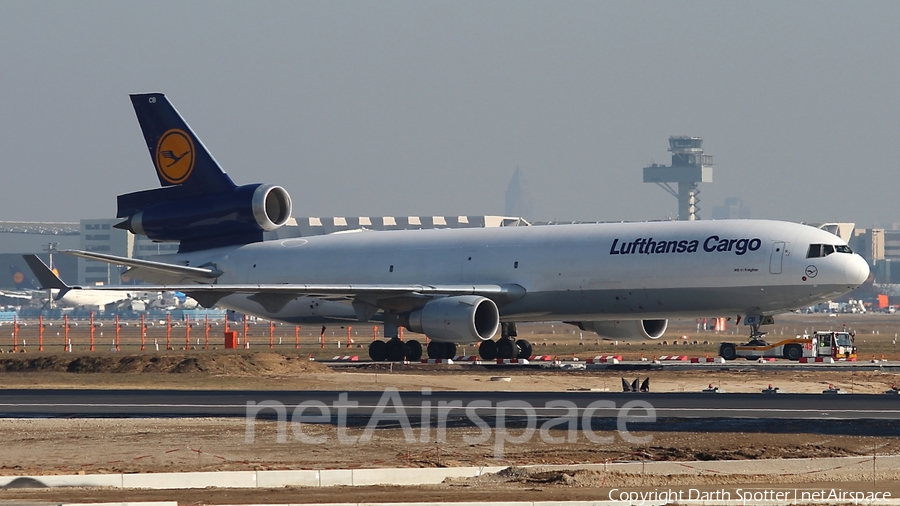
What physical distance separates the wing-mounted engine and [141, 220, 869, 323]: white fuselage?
1.67 metres

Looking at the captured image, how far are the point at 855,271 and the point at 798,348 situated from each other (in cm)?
592

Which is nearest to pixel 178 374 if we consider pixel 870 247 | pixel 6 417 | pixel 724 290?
pixel 6 417

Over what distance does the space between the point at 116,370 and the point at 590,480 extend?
2288 centimetres

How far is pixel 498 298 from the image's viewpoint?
37.1 metres

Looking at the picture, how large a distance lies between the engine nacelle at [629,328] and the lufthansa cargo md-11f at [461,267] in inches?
2.2

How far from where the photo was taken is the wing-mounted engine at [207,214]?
4228 cm

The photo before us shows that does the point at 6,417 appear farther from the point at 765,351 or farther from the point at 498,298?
the point at 765,351

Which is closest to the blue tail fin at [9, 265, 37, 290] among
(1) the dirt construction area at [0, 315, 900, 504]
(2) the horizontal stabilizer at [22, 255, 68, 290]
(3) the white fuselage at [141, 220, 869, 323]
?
(3) the white fuselage at [141, 220, 869, 323]

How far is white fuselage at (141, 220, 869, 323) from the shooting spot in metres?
33.9

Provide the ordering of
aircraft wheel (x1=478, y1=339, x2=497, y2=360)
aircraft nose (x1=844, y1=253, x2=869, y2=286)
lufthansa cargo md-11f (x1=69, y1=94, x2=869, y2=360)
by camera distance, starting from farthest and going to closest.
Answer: aircraft wheel (x1=478, y1=339, x2=497, y2=360) < lufthansa cargo md-11f (x1=69, y1=94, x2=869, y2=360) < aircraft nose (x1=844, y1=253, x2=869, y2=286)

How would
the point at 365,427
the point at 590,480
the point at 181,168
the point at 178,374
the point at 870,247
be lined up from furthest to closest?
1. the point at 870,247
2. the point at 181,168
3. the point at 178,374
4. the point at 365,427
5. the point at 590,480
